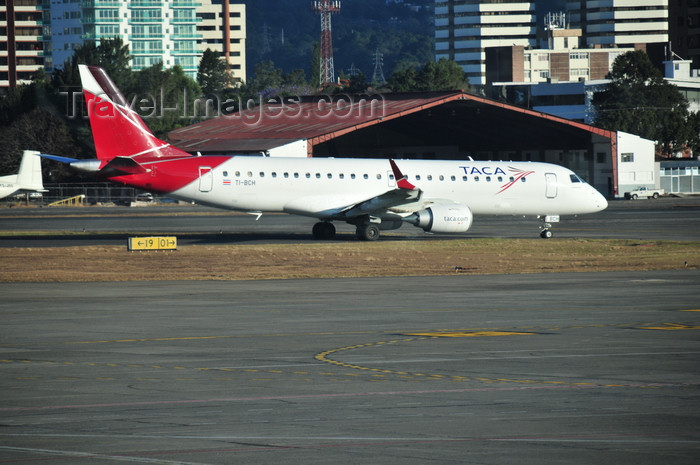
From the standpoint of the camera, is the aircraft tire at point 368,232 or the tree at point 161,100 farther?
the tree at point 161,100

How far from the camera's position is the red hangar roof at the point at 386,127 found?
83.4 m

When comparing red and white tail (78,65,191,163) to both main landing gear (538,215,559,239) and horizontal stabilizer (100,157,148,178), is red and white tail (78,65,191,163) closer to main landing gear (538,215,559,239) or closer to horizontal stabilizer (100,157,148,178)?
horizontal stabilizer (100,157,148,178)

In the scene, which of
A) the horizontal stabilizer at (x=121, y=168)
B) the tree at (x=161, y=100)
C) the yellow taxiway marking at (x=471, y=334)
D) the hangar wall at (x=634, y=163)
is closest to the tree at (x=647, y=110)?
the hangar wall at (x=634, y=163)

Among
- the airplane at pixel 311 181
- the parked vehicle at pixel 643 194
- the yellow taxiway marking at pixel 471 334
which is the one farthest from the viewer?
the parked vehicle at pixel 643 194

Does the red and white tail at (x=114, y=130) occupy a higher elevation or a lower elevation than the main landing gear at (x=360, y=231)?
higher

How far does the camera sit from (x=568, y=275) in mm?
33625

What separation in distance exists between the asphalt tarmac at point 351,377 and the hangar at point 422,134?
173 ft

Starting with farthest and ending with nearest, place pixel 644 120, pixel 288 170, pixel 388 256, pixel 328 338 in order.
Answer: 1. pixel 644 120
2. pixel 288 170
3. pixel 388 256
4. pixel 328 338

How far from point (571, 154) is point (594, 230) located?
48.0m

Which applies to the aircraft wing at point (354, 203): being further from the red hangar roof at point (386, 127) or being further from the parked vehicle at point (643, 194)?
the parked vehicle at point (643, 194)

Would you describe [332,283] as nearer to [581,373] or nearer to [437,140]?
[581,373]

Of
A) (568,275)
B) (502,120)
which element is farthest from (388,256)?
(502,120)

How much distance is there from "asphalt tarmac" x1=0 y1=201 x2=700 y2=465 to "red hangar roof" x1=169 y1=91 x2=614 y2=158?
5443 cm

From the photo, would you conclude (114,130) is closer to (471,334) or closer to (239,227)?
(239,227)
